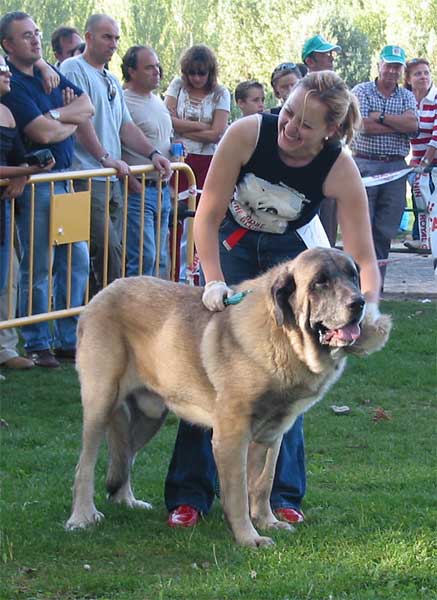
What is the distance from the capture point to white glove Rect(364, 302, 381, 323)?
4.61 meters

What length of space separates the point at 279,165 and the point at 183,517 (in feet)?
5.81

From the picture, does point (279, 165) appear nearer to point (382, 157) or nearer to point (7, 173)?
point (7, 173)

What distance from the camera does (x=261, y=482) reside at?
5.12 meters

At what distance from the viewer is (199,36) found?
46.1 metres

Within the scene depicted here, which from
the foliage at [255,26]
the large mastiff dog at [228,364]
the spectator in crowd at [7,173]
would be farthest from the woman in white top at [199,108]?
the foliage at [255,26]

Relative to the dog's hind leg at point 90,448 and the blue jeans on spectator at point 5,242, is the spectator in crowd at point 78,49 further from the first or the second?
the dog's hind leg at point 90,448

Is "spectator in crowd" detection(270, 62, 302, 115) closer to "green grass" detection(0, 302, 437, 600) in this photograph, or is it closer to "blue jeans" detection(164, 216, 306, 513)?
"green grass" detection(0, 302, 437, 600)

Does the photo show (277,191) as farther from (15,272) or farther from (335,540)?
(15,272)

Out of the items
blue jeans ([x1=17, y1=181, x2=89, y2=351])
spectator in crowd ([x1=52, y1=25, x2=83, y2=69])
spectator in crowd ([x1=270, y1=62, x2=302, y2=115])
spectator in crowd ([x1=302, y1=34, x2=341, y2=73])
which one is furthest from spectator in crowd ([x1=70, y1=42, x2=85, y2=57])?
blue jeans ([x1=17, y1=181, x2=89, y2=351])

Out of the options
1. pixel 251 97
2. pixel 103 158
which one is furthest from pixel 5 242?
pixel 251 97

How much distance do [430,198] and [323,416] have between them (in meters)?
5.47

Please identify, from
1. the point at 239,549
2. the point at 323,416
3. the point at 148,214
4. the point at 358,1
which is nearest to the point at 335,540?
the point at 239,549

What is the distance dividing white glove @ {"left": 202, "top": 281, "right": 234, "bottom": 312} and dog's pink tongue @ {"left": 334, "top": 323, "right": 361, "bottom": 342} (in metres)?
0.66

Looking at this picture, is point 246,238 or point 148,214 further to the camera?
point 148,214
